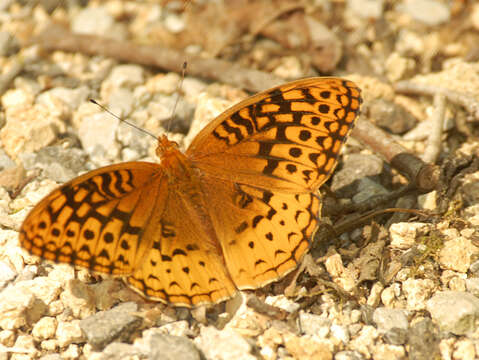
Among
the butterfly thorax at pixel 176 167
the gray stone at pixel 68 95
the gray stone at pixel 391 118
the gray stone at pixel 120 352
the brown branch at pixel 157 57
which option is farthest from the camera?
the gray stone at pixel 68 95

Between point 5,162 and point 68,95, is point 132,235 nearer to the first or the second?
point 5,162

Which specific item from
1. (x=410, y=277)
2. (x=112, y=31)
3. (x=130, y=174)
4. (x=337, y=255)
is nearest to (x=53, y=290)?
(x=130, y=174)

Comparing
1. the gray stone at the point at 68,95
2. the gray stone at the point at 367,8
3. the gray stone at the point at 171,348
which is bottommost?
the gray stone at the point at 171,348

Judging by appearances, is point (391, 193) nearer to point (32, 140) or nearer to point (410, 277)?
point (410, 277)

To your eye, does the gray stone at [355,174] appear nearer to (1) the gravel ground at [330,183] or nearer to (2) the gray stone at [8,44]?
(1) the gravel ground at [330,183]

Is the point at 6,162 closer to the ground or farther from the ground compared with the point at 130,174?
closer to the ground

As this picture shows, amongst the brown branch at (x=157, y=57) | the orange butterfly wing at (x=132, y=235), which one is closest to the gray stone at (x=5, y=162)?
the brown branch at (x=157, y=57)

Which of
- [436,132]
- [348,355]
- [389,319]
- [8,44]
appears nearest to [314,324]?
[348,355]
